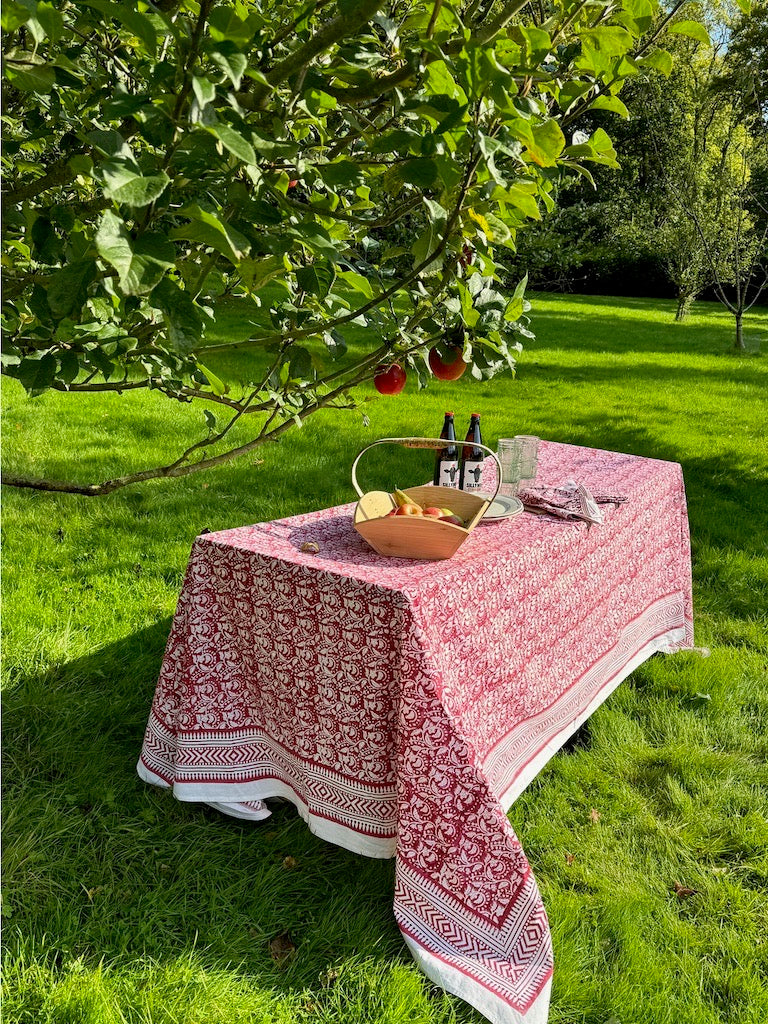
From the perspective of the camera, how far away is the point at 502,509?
2.94 m

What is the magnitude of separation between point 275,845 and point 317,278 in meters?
1.91

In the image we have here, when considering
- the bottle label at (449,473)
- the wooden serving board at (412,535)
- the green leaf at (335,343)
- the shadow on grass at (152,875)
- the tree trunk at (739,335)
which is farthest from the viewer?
the tree trunk at (739,335)

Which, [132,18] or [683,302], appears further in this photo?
[683,302]

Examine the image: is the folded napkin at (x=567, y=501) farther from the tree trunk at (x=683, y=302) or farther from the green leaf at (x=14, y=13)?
the tree trunk at (x=683, y=302)

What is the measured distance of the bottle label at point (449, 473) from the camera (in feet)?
10.2

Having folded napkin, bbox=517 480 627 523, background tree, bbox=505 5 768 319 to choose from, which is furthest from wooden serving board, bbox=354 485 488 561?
background tree, bbox=505 5 768 319

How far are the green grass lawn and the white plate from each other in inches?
30.7

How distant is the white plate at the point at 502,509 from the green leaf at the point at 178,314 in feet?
6.09

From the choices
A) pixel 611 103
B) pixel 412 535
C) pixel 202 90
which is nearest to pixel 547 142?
pixel 611 103

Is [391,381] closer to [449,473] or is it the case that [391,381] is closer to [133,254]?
[449,473]

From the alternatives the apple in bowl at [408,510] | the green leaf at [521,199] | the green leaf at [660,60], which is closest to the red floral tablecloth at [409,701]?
the apple in bowl at [408,510]

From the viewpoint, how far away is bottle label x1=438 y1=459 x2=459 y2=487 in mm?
3117

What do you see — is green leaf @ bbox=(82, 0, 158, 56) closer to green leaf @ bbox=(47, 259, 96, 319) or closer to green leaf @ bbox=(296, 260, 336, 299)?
green leaf @ bbox=(47, 259, 96, 319)

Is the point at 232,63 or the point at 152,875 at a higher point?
the point at 232,63
